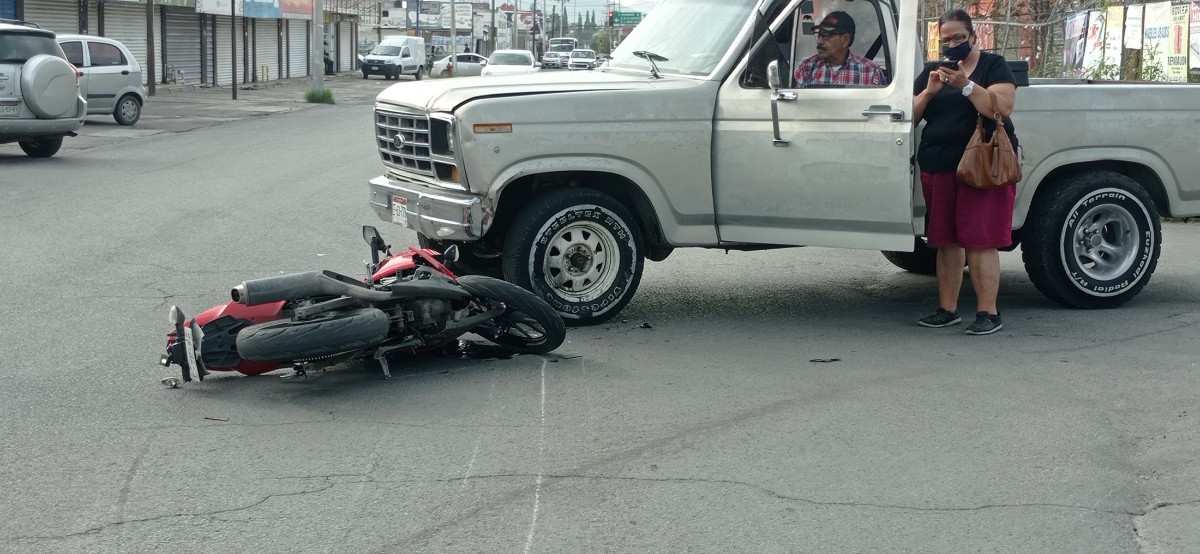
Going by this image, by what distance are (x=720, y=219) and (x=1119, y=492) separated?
10.9 ft

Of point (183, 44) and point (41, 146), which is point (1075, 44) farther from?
point (183, 44)

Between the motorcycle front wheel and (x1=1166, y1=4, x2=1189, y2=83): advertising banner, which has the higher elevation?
(x1=1166, y1=4, x2=1189, y2=83): advertising banner

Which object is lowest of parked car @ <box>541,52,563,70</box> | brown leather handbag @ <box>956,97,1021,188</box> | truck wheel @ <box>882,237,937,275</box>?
truck wheel @ <box>882,237,937,275</box>

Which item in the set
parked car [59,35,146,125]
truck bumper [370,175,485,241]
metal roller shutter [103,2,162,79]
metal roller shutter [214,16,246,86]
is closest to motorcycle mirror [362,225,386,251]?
→ truck bumper [370,175,485,241]

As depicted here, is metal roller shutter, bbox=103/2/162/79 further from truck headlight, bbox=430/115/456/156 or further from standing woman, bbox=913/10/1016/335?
standing woman, bbox=913/10/1016/335

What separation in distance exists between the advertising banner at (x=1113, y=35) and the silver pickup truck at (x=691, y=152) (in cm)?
901

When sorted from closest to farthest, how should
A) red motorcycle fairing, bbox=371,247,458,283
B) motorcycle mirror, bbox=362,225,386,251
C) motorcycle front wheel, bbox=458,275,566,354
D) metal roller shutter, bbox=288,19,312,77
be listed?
motorcycle front wheel, bbox=458,275,566,354, red motorcycle fairing, bbox=371,247,458,283, motorcycle mirror, bbox=362,225,386,251, metal roller shutter, bbox=288,19,312,77

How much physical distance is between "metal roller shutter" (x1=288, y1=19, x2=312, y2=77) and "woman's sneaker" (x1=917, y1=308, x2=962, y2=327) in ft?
171

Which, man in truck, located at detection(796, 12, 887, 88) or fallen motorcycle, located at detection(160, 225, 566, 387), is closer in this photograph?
fallen motorcycle, located at detection(160, 225, 566, 387)

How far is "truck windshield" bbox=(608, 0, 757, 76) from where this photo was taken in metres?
7.86

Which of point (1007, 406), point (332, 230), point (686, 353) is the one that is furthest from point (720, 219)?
point (332, 230)

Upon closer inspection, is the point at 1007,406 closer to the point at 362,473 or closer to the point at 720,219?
the point at 720,219

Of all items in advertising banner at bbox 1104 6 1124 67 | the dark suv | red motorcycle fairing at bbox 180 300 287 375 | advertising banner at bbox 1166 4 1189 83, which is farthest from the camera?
the dark suv

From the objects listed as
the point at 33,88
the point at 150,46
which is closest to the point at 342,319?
the point at 33,88
